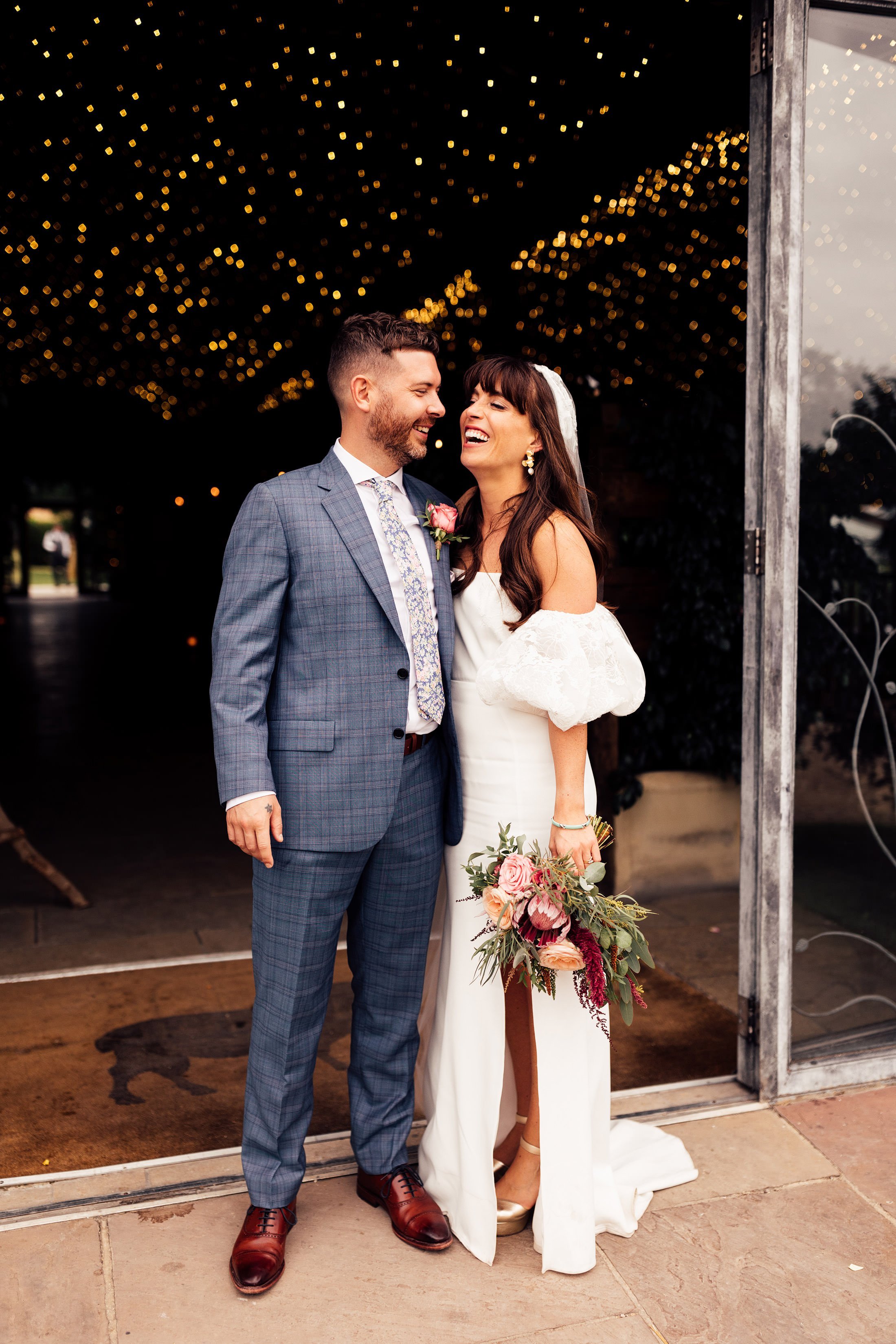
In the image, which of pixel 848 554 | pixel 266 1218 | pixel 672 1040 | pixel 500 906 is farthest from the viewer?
pixel 672 1040

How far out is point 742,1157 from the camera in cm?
252

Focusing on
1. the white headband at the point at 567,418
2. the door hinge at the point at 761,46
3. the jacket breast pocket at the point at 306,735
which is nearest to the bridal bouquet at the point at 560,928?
the jacket breast pocket at the point at 306,735

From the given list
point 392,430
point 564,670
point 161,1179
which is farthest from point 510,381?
point 161,1179

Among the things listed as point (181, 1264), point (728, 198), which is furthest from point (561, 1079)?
point (728, 198)

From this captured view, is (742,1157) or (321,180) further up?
(321,180)

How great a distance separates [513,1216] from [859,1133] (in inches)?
38.1

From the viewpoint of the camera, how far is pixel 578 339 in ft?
19.7

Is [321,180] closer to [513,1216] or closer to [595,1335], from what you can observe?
[513,1216]

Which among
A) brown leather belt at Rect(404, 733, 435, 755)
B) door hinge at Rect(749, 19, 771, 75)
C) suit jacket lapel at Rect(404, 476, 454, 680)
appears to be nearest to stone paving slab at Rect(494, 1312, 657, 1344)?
brown leather belt at Rect(404, 733, 435, 755)

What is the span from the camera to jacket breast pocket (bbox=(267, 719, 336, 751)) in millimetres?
2061

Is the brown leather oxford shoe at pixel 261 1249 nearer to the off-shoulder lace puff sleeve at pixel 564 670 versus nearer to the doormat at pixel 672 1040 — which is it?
A: the doormat at pixel 672 1040

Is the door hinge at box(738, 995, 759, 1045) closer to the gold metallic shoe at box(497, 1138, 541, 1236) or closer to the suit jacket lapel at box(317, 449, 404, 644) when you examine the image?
the gold metallic shoe at box(497, 1138, 541, 1236)

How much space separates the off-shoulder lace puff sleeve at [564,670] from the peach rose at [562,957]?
42 centimetres

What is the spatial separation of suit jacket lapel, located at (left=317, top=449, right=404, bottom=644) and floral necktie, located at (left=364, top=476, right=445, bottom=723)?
0.05 metres
